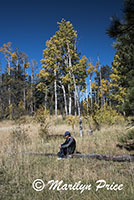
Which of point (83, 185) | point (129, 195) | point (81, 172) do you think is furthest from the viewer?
point (81, 172)

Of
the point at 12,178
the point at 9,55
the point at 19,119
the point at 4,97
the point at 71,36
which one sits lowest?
the point at 12,178

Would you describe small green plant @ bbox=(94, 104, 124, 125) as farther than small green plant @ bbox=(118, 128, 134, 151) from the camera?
Yes

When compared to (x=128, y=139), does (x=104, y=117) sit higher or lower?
higher

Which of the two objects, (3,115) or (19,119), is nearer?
(19,119)

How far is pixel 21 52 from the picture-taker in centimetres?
2900

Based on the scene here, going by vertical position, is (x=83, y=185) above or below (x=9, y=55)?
below

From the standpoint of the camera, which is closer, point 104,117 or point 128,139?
point 128,139

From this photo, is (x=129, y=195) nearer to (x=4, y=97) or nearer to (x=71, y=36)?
(x=71, y=36)

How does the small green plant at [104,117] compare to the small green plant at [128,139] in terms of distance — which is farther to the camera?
the small green plant at [104,117]

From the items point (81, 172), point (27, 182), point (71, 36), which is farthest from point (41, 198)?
point (71, 36)

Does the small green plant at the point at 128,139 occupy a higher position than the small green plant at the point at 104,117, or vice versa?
the small green plant at the point at 104,117

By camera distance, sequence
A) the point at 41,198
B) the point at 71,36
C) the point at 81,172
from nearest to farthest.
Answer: the point at 41,198
the point at 81,172
the point at 71,36

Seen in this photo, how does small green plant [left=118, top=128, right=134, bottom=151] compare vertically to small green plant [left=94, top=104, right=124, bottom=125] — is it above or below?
below

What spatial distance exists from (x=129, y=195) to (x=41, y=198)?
1600mm
